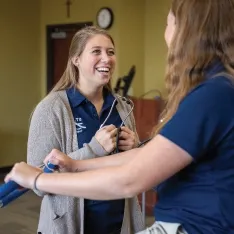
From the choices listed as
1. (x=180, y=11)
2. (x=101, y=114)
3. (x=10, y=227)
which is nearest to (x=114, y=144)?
(x=101, y=114)

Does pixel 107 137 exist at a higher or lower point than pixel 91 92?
lower

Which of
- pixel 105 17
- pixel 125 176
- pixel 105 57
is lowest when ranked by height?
pixel 125 176

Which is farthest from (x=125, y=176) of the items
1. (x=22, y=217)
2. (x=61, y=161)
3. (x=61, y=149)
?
(x=22, y=217)

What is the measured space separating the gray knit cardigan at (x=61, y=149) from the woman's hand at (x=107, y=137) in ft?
0.06

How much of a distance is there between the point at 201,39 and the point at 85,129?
906mm

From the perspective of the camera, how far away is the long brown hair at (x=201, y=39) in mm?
1069

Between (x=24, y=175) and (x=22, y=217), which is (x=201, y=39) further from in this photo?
(x=22, y=217)

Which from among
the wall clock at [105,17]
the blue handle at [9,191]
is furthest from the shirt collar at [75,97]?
the wall clock at [105,17]

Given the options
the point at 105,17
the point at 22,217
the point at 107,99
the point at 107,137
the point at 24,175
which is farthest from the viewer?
the point at 105,17

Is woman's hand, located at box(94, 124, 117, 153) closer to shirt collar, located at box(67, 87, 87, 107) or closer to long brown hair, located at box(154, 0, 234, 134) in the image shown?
shirt collar, located at box(67, 87, 87, 107)

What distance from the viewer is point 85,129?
1.88m

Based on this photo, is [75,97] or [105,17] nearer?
[75,97]

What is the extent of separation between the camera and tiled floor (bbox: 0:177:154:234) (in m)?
4.17

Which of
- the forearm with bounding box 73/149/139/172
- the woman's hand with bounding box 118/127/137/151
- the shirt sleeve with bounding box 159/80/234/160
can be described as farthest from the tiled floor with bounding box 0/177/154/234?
the shirt sleeve with bounding box 159/80/234/160
